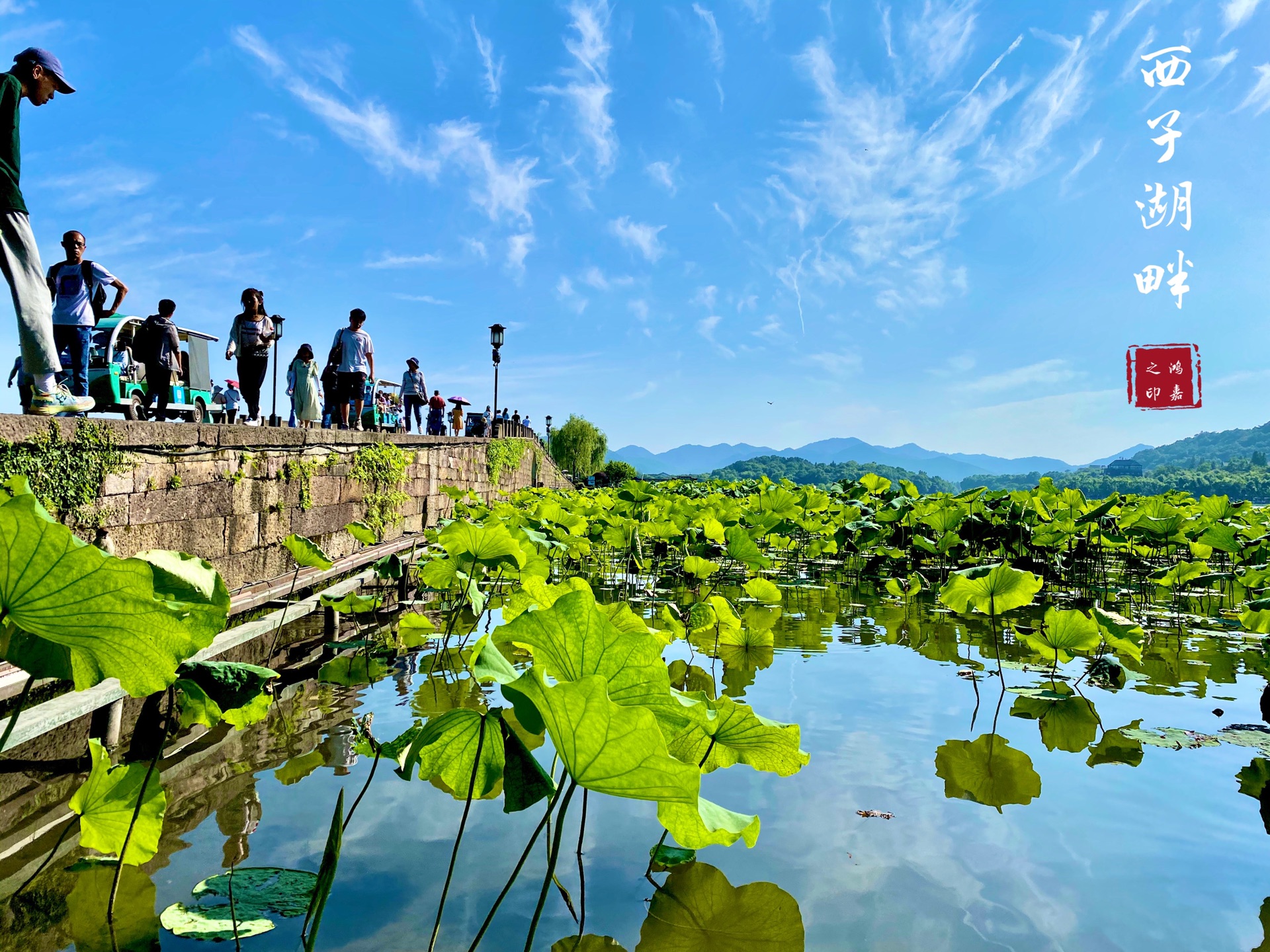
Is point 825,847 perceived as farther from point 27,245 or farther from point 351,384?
point 351,384

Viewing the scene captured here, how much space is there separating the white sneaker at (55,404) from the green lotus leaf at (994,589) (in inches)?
138

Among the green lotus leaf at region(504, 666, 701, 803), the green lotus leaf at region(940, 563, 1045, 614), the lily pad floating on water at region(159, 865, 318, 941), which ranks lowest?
the lily pad floating on water at region(159, 865, 318, 941)

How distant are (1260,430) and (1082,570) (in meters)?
94.5

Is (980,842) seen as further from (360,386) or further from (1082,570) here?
(360,386)

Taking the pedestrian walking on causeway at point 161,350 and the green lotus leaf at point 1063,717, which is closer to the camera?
the green lotus leaf at point 1063,717

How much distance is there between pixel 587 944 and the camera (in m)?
1.21

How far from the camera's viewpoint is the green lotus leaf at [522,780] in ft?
3.03

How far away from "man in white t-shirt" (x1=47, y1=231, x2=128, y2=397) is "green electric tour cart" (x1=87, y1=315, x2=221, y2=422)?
51.7 inches

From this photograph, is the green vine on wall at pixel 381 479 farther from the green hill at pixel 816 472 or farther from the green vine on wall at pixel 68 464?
the green hill at pixel 816 472

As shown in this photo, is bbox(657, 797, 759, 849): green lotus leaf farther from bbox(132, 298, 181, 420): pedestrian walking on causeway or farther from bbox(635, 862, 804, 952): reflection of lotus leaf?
bbox(132, 298, 181, 420): pedestrian walking on causeway

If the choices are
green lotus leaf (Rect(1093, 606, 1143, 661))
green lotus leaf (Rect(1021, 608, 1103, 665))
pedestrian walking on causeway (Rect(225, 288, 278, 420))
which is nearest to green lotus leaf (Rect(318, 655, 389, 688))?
green lotus leaf (Rect(1021, 608, 1103, 665))

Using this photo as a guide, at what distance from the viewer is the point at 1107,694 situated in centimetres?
274

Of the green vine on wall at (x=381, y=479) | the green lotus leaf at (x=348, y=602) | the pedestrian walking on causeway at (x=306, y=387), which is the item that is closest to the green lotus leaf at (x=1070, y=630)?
the green lotus leaf at (x=348, y=602)

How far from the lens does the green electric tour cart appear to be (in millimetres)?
6293
